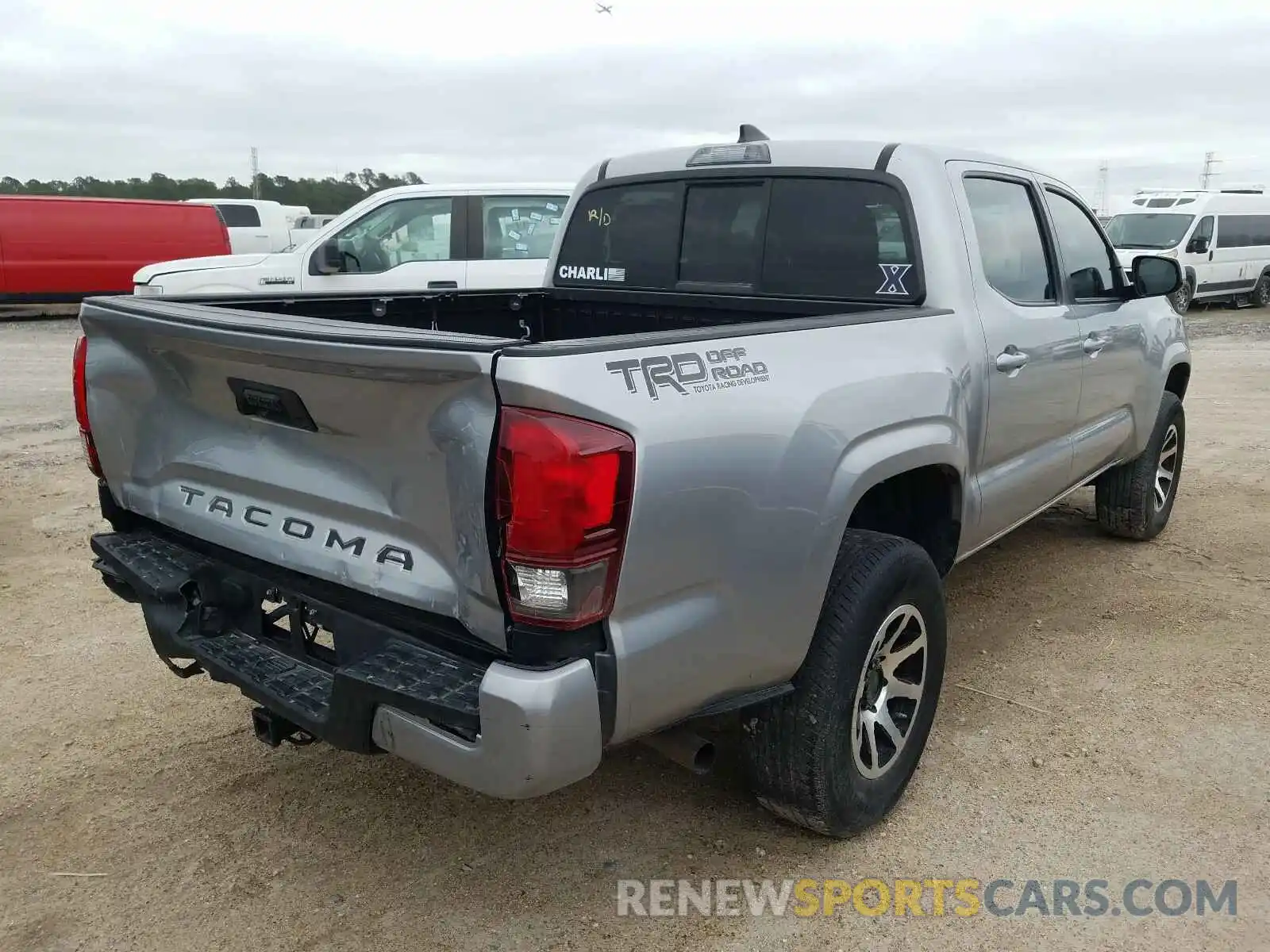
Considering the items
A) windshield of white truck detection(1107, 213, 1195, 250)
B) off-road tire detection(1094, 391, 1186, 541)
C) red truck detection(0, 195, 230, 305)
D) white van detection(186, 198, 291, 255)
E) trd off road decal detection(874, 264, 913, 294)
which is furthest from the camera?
white van detection(186, 198, 291, 255)

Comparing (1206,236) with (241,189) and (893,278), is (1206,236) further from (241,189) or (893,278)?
(241,189)

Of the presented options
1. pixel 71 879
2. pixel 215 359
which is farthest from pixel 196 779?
pixel 215 359

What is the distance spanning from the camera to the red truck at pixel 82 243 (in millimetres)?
16375

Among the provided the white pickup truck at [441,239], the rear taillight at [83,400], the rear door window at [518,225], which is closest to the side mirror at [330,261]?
the white pickup truck at [441,239]

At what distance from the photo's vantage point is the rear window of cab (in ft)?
10.9

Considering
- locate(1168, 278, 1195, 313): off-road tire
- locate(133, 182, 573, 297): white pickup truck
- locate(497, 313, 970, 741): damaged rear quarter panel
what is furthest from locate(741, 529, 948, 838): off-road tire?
locate(1168, 278, 1195, 313): off-road tire

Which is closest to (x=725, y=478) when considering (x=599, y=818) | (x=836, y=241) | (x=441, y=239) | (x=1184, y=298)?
(x=599, y=818)

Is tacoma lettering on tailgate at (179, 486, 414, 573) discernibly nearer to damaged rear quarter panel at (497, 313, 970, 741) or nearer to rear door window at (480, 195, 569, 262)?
damaged rear quarter panel at (497, 313, 970, 741)

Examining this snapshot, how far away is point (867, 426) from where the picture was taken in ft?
8.67

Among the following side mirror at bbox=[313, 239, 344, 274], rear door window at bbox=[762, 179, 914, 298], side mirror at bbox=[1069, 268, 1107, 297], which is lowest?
side mirror at bbox=[313, 239, 344, 274]

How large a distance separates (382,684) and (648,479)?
2.29 ft

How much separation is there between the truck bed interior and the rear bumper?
1.04 m

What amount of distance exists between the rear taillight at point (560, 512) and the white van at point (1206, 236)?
60.3 ft

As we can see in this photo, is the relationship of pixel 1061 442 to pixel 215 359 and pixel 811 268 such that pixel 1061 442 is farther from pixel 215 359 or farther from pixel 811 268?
pixel 215 359
